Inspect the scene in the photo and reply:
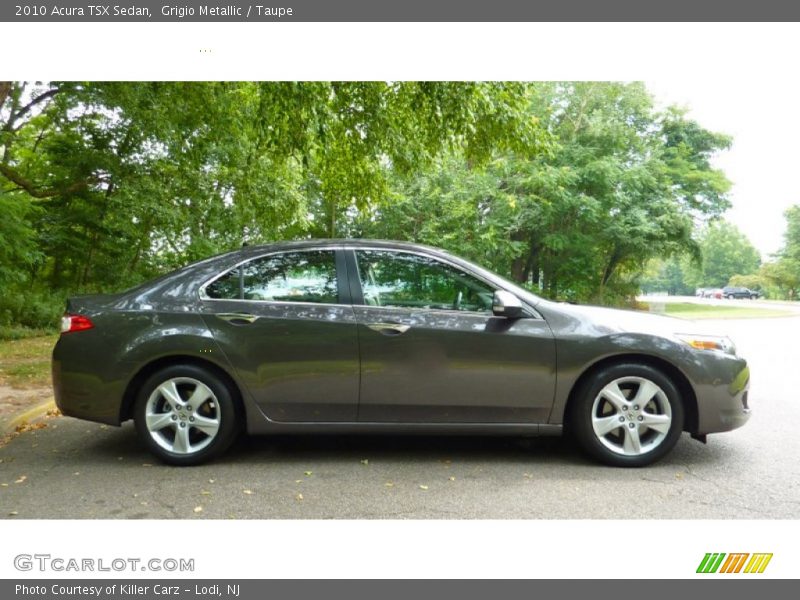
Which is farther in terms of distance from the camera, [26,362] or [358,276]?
[26,362]

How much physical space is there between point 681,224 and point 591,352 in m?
17.4

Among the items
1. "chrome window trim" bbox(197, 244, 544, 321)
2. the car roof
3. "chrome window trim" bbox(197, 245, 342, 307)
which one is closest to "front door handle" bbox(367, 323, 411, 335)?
"chrome window trim" bbox(197, 244, 544, 321)

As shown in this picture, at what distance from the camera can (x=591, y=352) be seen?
3.83 m

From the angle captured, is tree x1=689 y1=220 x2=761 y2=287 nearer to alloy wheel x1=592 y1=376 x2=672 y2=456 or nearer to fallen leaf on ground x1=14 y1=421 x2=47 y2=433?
alloy wheel x1=592 y1=376 x2=672 y2=456

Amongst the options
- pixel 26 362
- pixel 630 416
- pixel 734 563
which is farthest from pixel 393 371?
A: pixel 26 362

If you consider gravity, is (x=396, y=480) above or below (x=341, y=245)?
below

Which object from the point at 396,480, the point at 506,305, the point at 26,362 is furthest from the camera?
the point at 26,362

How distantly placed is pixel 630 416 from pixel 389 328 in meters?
1.83

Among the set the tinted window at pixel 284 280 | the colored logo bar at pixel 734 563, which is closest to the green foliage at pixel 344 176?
the tinted window at pixel 284 280

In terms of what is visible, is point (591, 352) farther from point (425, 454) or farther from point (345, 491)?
point (345, 491)

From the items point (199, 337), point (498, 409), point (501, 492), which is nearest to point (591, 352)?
point (498, 409)

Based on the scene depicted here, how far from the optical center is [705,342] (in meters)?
3.88

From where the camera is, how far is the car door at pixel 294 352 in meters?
3.86

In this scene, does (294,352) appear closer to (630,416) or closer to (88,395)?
(88,395)
